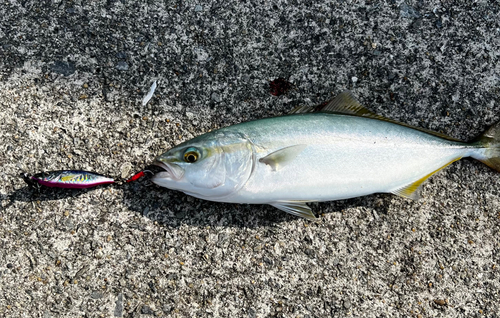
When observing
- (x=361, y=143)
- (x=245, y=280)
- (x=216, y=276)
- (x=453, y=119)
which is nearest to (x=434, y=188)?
(x=453, y=119)

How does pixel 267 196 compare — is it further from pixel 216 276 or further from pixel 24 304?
pixel 24 304

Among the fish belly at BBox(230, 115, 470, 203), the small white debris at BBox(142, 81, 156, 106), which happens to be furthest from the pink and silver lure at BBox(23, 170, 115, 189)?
the fish belly at BBox(230, 115, 470, 203)

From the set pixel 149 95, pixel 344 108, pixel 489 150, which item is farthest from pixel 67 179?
pixel 489 150

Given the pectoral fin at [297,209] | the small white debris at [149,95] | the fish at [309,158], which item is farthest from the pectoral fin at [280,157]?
the small white debris at [149,95]

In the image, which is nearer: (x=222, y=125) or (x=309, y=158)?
(x=309, y=158)

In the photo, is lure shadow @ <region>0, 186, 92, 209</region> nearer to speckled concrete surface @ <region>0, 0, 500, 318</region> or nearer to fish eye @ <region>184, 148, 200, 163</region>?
speckled concrete surface @ <region>0, 0, 500, 318</region>

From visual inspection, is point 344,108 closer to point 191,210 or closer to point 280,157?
point 280,157
